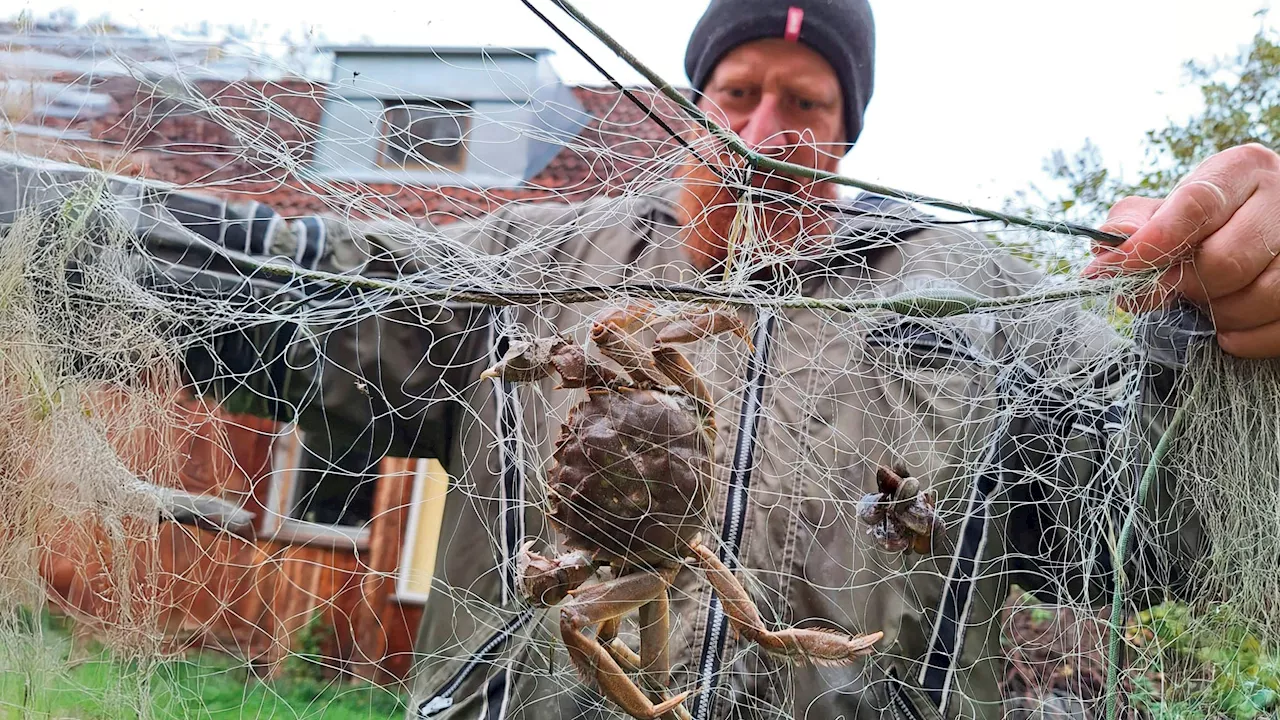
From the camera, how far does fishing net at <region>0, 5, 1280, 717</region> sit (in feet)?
3.01

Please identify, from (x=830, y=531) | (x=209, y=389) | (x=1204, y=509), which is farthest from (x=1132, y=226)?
(x=209, y=389)

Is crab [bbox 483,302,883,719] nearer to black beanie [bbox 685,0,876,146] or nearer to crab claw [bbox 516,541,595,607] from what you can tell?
crab claw [bbox 516,541,595,607]

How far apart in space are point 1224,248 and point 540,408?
2.57 feet

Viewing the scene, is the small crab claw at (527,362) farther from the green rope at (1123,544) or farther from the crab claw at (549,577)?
the green rope at (1123,544)

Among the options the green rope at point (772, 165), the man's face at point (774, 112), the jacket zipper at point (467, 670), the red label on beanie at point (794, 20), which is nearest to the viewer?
the green rope at point (772, 165)

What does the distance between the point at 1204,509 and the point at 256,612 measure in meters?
1.72

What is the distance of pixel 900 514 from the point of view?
2.73 ft

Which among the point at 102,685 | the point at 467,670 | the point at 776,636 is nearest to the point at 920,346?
the point at 776,636

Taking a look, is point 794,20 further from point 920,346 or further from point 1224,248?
point 1224,248

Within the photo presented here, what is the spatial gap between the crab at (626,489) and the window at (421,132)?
29 cm

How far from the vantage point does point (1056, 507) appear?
3.50 feet

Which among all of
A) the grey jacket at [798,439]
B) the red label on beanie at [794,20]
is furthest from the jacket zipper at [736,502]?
the red label on beanie at [794,20]

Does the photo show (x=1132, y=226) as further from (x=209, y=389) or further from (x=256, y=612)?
(x=256, y=612)

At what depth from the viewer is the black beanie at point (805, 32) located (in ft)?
4.19
